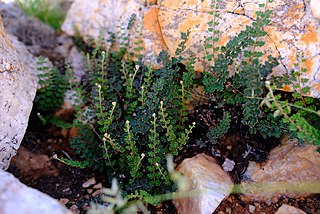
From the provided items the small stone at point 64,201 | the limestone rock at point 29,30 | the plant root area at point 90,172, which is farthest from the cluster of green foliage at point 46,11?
the small stone at point 64,201

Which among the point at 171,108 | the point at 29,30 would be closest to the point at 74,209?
the point at 171,108

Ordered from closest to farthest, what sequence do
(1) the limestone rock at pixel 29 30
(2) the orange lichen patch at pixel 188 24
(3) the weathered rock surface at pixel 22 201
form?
(3) the weathered rock surface at pixel 22 201 < (2) the orange lichen patch at pixel 188 24 < (1) the limestone rock at pixel 29 30

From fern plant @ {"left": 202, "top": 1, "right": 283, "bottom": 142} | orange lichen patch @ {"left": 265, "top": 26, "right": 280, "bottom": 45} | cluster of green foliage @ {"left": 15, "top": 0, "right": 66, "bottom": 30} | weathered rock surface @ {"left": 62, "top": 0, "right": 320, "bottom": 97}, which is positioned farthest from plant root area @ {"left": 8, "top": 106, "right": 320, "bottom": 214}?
cluster of green foliage @ {"left": 15, "top": 0, "right": 66, "bottom": 30}

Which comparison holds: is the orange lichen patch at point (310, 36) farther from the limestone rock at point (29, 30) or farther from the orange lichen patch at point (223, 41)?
the limestone rock at point (29, 30)

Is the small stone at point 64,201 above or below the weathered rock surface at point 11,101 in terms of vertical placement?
below

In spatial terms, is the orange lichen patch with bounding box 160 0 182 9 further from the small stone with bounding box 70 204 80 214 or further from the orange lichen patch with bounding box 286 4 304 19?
the small stone with bounding box 70 204 80 214

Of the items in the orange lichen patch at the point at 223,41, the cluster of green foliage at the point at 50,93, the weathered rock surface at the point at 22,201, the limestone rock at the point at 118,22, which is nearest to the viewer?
the weathered rock surface at the point at 22,201

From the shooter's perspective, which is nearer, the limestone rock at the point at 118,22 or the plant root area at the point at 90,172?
the plant root area at the point at 90,172
